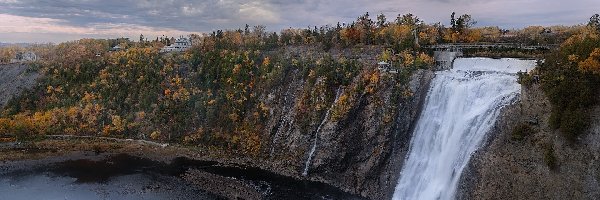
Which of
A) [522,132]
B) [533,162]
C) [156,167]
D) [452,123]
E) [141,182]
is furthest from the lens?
[156,167]

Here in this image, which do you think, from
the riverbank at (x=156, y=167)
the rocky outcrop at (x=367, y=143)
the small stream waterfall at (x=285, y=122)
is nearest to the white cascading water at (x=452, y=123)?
the rocky outcrop at (x=367, y=143)

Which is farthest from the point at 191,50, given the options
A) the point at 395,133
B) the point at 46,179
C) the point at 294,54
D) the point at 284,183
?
the point at 395,133

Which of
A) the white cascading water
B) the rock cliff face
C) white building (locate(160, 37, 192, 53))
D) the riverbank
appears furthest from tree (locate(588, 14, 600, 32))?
white building (locate(160, 37, 192, 53))

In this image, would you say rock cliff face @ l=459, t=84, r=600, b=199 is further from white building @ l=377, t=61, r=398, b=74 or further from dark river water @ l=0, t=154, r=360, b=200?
white building @ l=377, t=61, r=398, b=74

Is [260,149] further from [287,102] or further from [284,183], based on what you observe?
[284,183]

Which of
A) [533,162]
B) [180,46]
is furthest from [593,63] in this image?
[180,46]

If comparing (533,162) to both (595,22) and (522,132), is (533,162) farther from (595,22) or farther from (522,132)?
(595,22)

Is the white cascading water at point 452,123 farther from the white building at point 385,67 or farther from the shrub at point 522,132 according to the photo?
the white building at point 385,67
